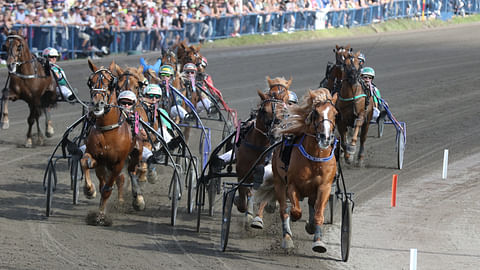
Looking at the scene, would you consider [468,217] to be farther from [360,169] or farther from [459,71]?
[459,71]

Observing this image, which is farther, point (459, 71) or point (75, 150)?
point (459, 71)

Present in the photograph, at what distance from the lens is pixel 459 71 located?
26.1m

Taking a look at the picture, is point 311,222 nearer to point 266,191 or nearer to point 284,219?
point 284,219

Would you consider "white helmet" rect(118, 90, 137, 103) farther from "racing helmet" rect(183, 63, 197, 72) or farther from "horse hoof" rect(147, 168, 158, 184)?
"racing helmet" rect(183, 63, 197, 72)

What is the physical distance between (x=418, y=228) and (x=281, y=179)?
2.41 m

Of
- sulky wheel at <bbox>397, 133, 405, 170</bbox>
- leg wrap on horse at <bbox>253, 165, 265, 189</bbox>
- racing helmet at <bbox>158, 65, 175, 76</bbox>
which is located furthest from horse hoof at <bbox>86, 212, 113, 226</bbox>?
sulky wheel at <bbox>397, 133, 405, 170</bbox>

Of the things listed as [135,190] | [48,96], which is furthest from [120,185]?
[48,96]

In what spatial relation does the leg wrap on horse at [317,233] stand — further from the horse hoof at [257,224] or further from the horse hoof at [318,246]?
the horse hoof at [257,224]

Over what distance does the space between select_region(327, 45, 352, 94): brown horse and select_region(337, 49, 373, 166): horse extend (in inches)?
7.9

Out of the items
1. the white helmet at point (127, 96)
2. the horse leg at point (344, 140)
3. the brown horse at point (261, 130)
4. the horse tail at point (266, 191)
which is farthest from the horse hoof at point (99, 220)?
the horse leg at point (344, 140)

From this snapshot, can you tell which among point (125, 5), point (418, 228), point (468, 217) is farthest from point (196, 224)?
point (125, 5)

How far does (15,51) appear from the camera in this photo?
15.3 meters

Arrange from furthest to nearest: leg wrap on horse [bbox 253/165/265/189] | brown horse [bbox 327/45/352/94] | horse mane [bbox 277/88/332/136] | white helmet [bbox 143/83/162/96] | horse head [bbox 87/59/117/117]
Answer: brown horse [bbox 327/45/352/94]
white helmet [bbox 143/83/162/96]
horse head [bbox 87/59/117/117]
leg wrap on horse [bbox 253/165/265/189]
horse mane [bbox 277/88/332/136]

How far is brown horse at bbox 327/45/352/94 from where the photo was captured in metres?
14.9
